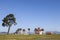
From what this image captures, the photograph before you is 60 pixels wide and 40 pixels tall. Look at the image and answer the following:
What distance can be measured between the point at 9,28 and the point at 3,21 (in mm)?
4934

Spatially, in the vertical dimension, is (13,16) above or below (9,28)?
above

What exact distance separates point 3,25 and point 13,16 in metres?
6.28

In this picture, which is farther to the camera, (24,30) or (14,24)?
(24,30)

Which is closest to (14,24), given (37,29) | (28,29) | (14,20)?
(14,20)

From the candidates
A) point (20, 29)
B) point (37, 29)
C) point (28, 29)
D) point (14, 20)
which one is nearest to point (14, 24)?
point (14, 20)

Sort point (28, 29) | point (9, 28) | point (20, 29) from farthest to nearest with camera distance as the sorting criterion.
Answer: point (20, 29), point (28, 29), point (9, 28)

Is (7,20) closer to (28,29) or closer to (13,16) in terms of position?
(13,16)

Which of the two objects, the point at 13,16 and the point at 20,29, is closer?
the point at 13,16

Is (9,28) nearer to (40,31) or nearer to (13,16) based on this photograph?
(13,16)

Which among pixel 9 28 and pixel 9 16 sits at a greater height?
pixel 9 16

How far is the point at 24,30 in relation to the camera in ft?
346

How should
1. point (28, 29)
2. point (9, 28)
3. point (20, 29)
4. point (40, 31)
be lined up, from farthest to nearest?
point (20, 29) → point (40, 31) → point (28, 29) → point (9, 28)

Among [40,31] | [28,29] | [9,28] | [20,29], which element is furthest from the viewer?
[20,29]

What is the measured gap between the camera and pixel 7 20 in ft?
238
